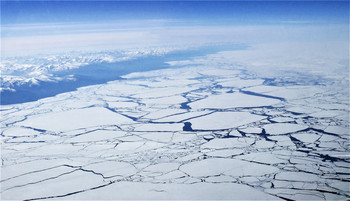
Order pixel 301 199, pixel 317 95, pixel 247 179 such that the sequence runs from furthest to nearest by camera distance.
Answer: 1. pixel 317 95
2. pixel 247 179
3. pixel 301 199

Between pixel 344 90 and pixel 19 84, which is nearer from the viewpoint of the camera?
pixel 344 90

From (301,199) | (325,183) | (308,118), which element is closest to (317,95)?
(308,118)

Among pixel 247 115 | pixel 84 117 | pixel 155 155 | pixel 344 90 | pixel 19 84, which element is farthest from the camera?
pixel 19 84

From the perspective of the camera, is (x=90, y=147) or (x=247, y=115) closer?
(x=90, y=147)

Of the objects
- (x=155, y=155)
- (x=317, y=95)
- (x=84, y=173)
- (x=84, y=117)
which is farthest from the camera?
(x=317, y=95)

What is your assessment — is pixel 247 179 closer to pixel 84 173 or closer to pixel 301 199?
pixel 301 199

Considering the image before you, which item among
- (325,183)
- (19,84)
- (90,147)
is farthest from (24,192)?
(19,84)

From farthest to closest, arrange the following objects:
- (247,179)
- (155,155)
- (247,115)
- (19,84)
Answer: (19,84)
(247,115)
(155,155)
(247,179)

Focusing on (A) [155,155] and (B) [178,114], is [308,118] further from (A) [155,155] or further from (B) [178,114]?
(A) [155,155]
